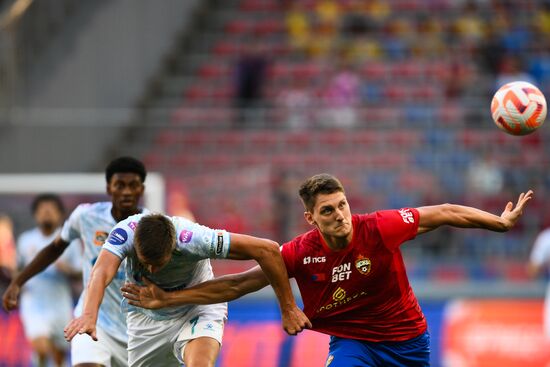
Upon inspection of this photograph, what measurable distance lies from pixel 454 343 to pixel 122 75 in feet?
31.0

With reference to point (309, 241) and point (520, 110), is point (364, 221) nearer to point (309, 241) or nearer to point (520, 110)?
point (309, 241)

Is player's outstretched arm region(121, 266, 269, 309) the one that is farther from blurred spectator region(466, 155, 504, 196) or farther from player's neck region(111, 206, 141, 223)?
blurred spectator region(466, 155, 504, 196)

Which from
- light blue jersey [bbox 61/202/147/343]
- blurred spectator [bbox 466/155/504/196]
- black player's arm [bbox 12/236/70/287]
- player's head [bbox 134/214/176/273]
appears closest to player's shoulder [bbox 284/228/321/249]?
player's head [bbox 134/214/176/273]

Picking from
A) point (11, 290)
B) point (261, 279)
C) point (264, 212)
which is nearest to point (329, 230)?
point (261, 279)

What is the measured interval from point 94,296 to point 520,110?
336 cm

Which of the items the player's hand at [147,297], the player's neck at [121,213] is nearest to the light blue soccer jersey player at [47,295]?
the player's neck at [121,213]

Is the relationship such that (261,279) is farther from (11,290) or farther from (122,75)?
(122,75)

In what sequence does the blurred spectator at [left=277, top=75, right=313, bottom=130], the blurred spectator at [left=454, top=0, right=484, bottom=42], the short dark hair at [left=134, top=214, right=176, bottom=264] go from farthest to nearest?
1. the blurred spectator at [left=454, top=0, right=484, bottom=42]
2. the blurred spectator at [left=277, top=75, right=313, bottom=130]
3. the short dark hair at [left=134, top=214, right=176, bottom=264]

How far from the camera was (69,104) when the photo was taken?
1877 cm

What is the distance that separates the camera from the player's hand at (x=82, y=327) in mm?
6285

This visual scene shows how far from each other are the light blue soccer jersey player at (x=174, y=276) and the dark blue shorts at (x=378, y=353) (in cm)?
57

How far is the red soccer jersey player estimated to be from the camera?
23.6ft

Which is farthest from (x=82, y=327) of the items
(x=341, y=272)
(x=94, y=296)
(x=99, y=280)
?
(x=341, y=272)

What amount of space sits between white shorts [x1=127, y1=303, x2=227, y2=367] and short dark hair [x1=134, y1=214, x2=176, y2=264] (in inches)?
34.7
